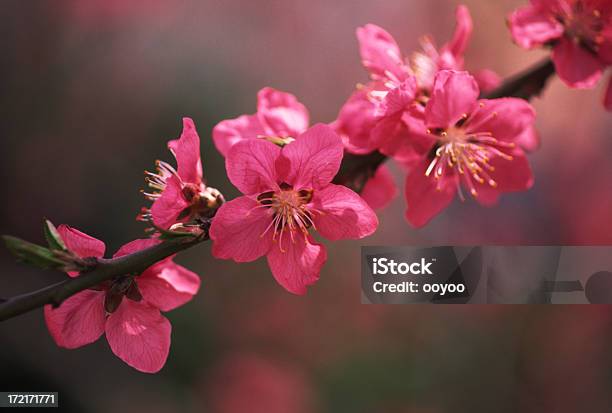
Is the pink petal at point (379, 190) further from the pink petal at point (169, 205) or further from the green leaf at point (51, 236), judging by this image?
the green leaf at point (51, 236)

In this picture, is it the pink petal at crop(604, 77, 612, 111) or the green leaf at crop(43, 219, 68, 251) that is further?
the pink petal at crop(604, 77, 612, 111)

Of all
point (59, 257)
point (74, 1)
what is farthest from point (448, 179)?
point (74, 1)

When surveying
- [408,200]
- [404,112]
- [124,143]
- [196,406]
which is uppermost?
[404,112]

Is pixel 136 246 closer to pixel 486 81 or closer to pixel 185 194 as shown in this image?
pixel 185 194

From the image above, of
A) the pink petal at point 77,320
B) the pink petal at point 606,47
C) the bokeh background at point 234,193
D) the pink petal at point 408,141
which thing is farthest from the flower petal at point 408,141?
the bokeh background at point 234,193

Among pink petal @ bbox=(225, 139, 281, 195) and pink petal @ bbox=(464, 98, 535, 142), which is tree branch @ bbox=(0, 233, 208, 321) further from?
pink petal @ bbox=(464, 98, 535, 142)

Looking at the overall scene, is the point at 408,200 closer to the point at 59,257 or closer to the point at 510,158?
the point at 510,158

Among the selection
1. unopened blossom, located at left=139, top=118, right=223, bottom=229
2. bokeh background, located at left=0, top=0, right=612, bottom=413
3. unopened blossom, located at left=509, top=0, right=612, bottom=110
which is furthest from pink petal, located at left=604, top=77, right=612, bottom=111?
bokeh background, located at left=0, top=0, right=612, bottom=413
